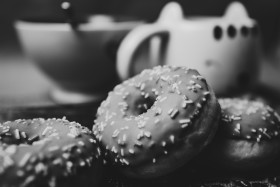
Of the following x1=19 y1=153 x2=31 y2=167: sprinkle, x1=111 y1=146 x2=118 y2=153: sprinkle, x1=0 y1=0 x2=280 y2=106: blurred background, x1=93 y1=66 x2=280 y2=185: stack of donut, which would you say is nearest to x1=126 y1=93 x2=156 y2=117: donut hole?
x1=93 y1=66 x2=280 y2=185: stack of donut

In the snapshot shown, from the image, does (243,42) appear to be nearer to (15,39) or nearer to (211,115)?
(211,115)

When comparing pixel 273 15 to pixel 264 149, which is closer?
pixel 264 149

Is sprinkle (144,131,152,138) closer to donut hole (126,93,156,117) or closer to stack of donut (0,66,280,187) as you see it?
stack of donut (0,66,280,187)

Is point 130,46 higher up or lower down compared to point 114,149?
higher up

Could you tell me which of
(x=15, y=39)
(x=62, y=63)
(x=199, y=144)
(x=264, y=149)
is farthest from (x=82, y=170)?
(x=15, y=39)

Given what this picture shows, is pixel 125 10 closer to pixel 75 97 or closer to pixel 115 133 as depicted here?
pixel 75 97

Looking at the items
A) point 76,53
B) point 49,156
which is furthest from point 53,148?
point 76,53
